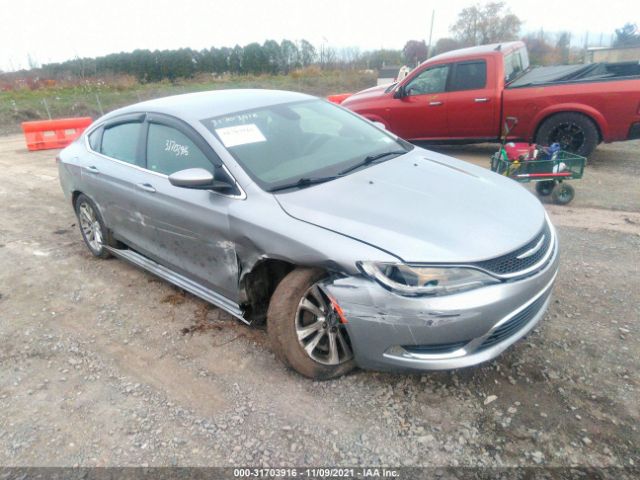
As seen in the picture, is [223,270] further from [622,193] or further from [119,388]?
[622,193]

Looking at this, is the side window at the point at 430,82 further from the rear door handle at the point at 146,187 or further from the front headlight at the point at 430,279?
the front headlight at the point at 430,279

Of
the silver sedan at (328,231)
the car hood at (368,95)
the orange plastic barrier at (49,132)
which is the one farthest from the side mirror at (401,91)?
the orange plastic barrier at (49,132)

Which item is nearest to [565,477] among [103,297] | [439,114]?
[103,297]

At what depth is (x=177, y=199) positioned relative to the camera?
11.1ft

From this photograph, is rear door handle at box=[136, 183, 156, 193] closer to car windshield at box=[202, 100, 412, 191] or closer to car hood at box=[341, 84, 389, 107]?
car windshield at box=[202, 100, 412, 191]

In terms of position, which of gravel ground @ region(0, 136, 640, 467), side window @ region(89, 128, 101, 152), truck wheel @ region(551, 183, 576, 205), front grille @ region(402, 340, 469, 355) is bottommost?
gravel ground @ region(0, 136, 640, 467)

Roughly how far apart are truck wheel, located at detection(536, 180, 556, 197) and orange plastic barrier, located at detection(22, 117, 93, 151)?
11.2 meters

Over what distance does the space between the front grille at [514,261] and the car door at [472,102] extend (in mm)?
5281

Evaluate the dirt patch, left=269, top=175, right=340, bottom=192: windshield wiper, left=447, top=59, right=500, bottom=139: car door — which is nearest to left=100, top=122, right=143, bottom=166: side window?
left=269, top=175, right=340, bottom=192: windshield wiper

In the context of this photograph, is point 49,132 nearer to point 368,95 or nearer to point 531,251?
point 368,95

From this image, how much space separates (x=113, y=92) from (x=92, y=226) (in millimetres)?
21972

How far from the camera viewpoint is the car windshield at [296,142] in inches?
124

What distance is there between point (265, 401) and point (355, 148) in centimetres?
194

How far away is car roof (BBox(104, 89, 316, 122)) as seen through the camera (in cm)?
350
